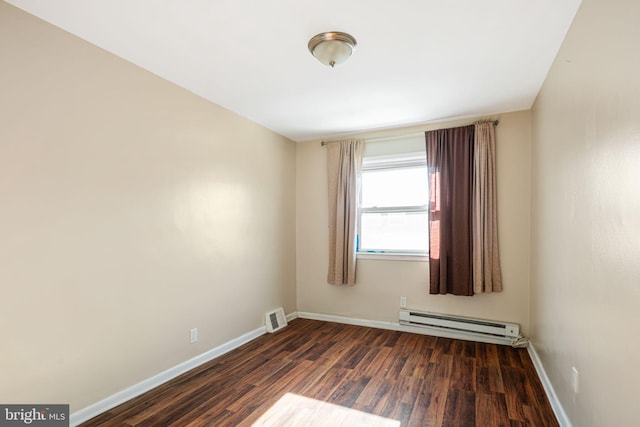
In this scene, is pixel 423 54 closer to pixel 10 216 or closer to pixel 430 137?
pixel 430 137

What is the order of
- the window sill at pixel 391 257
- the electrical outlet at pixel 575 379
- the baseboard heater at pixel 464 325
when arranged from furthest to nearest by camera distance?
the window sill at pixel 391 257
the baseboard heater at pixel 464 325
the electrical outlet at pixel 575 379

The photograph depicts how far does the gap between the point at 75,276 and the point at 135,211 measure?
0.58 meters

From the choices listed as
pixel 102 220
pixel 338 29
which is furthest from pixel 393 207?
pixel 102 220

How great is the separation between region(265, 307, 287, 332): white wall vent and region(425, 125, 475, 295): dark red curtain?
1855 millimetres

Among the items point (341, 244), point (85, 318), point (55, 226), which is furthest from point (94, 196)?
point (341, 244)

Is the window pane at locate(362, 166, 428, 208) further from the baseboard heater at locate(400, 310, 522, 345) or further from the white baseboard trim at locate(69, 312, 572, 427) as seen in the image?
the white baseboard trim at locate(69, 312, 572, 427)

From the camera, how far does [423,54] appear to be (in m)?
2.28

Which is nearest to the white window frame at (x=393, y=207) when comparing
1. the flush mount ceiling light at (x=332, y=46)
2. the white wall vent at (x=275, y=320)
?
the white wall vent at (x=275, y=320)

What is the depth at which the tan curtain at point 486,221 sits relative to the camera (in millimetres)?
3453

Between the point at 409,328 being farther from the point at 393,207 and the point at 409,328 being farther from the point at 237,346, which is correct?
the point at 237,346

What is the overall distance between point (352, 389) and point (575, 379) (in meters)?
1.47

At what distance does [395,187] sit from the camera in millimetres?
4082

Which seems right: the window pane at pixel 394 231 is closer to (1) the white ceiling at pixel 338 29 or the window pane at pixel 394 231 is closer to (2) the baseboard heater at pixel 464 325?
(2) the baseboard heater at pixel 464 325

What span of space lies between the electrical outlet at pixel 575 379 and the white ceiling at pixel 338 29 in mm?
1989
